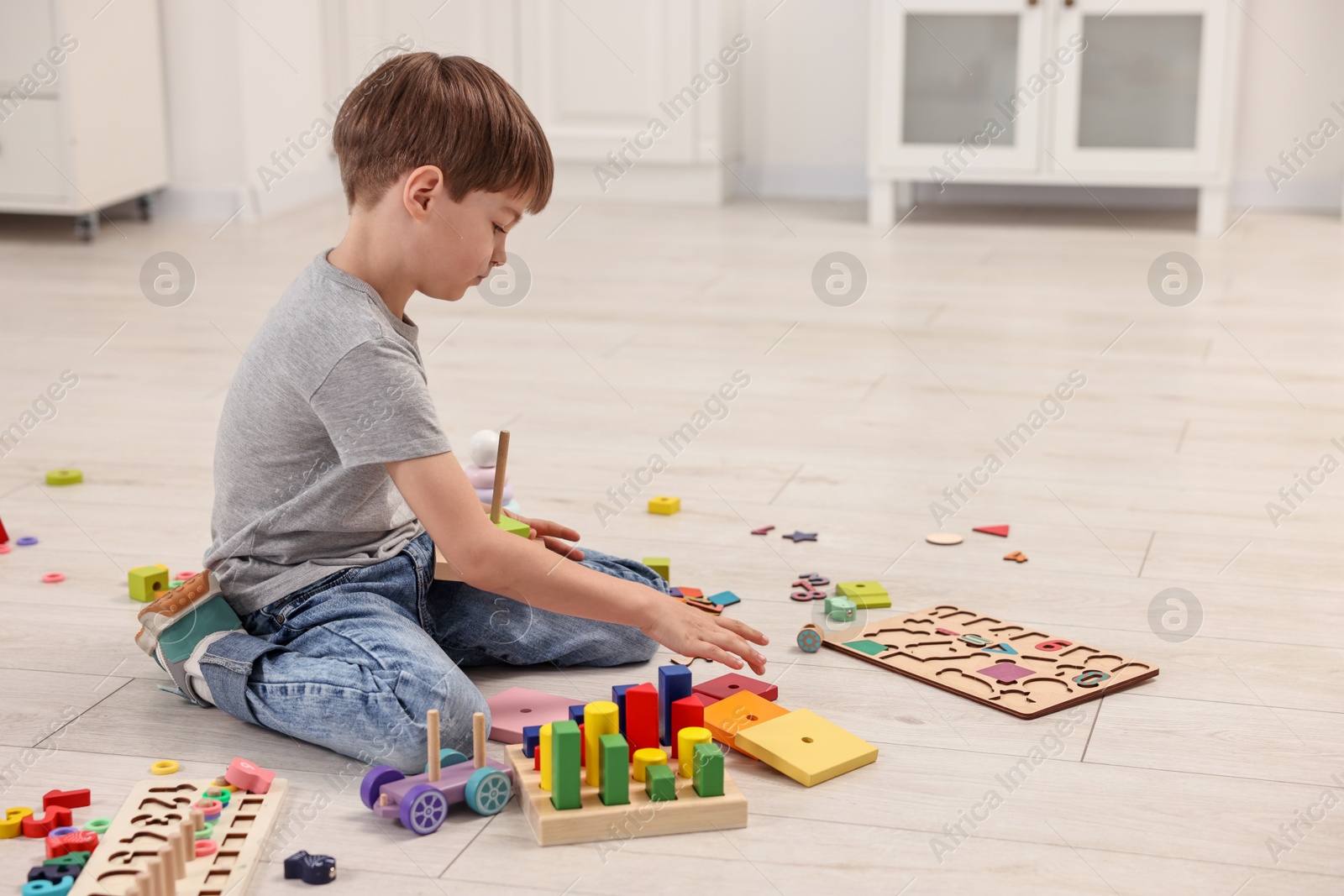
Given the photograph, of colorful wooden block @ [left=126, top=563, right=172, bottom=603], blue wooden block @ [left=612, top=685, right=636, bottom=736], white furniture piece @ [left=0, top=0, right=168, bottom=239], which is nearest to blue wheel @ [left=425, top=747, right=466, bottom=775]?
blue wooden block @ [left=612, top=685, right=636, bottom=736]

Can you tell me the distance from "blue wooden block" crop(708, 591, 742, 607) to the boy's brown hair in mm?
479

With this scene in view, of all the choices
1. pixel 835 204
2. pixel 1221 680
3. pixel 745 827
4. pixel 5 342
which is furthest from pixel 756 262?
pixel 745 827

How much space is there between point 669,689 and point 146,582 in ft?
1.94

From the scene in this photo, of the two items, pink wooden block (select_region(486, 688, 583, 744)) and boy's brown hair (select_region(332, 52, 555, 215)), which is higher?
boy's brown hair (select_region(332, 52, 555, 215))

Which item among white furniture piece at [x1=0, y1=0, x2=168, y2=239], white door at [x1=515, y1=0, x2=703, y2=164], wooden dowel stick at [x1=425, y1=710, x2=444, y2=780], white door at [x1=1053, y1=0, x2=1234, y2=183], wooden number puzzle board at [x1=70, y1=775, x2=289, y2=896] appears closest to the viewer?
wooden number puzzle board at [x1=70, y1=775, x2=289, y2=896]

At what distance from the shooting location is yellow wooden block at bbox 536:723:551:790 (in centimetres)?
97

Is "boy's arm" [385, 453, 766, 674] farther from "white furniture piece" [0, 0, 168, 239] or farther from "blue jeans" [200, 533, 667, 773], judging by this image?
"white furniture piece" [0, 0, 168, 239]

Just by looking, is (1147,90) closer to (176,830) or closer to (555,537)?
(555,537)

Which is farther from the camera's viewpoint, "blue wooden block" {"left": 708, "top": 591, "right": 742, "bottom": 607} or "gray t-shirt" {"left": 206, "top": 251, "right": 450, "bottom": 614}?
"blue wooden block" {"left": 708, "top": 591, "right": 742, "bottom": 607}

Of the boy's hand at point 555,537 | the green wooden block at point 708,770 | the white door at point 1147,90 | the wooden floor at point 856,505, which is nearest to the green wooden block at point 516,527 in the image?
the boy's hand at point 555,537

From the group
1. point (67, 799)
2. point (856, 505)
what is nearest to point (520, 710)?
point (67, 799)

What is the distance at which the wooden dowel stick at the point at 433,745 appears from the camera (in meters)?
0.98

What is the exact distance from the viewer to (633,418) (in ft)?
6.56

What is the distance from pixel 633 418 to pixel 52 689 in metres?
0.96
